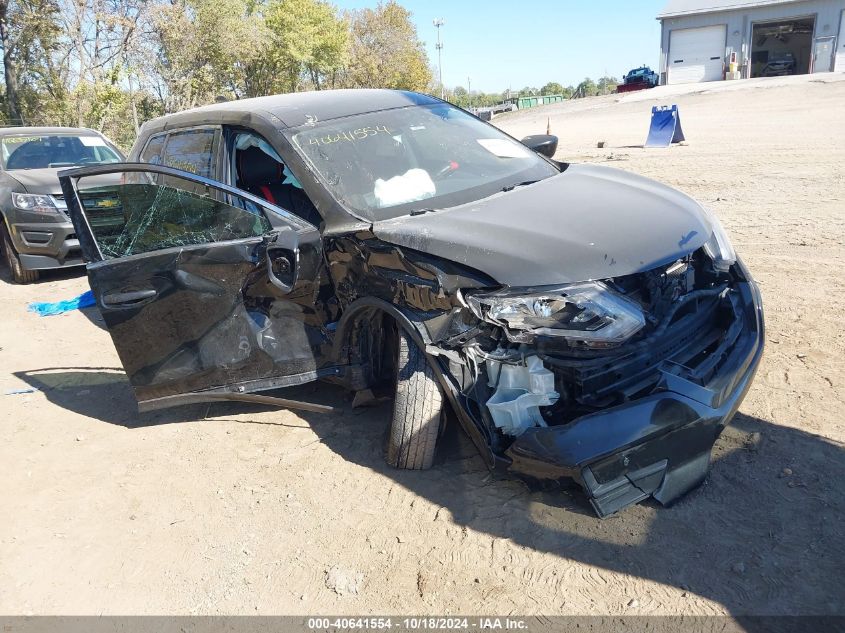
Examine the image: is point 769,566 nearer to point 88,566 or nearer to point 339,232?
point 339,232

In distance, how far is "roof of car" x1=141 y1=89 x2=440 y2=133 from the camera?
3.83 meters

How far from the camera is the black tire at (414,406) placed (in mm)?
3020

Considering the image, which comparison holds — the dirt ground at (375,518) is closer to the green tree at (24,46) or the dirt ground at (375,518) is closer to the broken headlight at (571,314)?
the broken headlight at (571,314)

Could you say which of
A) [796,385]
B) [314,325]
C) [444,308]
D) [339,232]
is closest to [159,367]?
[314,325]

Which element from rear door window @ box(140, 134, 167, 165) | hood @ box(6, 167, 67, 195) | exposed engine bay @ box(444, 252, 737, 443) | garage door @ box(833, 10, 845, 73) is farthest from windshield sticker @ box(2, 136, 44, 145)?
garage door @ box(833, 10, 845, 73)

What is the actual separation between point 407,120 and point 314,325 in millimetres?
1478

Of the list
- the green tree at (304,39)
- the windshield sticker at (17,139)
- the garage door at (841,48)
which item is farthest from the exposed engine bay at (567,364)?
the garage door at (841,48)

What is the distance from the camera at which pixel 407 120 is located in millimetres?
4082

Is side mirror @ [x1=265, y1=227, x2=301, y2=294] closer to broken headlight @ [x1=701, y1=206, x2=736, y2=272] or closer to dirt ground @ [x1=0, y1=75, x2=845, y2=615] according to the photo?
dirt ground @ [x1=0, y1=75, x2=845, y2=615]

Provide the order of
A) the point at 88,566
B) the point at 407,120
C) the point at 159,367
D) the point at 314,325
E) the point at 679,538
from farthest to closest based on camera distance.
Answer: the point at 407,120, the point at 159,367, the point at 314,325, the point at 88,566, the point at 679,538

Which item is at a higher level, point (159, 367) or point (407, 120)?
point (407, 120)

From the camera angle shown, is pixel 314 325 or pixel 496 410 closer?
pixel 496 410

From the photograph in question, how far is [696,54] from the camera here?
37.1 m

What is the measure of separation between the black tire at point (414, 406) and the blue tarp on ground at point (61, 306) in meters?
4.93
